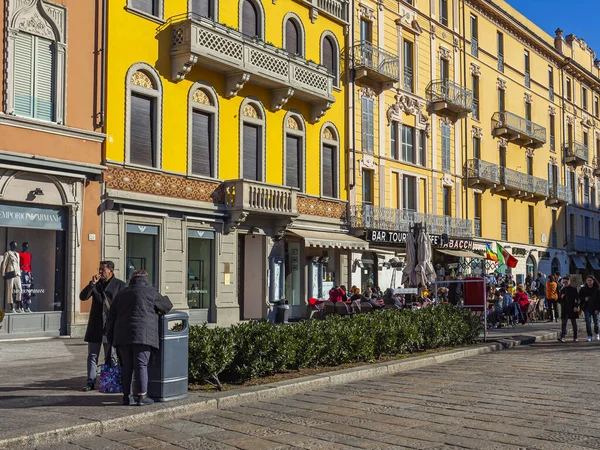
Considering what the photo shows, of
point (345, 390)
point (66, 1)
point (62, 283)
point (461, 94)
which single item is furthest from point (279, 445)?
point (461, 94)

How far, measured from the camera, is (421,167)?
110ft

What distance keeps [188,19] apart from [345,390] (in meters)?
14.0

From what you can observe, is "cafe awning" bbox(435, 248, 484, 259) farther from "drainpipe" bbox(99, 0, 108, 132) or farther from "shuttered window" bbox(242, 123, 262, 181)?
"drainpipe" bbox(99, 0, 108, 132)

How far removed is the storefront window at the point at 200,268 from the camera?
73.9 ft

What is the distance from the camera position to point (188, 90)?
22453 mm

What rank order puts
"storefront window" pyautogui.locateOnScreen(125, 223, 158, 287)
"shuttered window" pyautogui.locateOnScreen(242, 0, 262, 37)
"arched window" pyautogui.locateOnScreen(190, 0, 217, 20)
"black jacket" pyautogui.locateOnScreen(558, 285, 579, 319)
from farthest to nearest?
"shuttered window" pyautogui.locateOnScreen(242, 0, 262, 37) < "arched window" pyautogui.locateOnScreen(190, 0, 217, 20) < "storefront window" pyautogui.locateOnScreen(125, 223, 158, 287) < "black jacket" pyautogui.locateOnScreen(558, 285, 579, 319)

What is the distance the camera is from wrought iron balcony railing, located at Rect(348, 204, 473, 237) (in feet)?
95.7

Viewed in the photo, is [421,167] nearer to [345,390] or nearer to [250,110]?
[250,110]

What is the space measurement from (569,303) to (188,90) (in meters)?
12.3

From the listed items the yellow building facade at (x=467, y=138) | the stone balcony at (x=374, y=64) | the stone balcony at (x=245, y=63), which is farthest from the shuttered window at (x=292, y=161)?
the stone balcony at (x=374, y=64)

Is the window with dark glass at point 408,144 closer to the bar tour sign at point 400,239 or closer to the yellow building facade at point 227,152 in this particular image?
the bar tour sign at point 400,239

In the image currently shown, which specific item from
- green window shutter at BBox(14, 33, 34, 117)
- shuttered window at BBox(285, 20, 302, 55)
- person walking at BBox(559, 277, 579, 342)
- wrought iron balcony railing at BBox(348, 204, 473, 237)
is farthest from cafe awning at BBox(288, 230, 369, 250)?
green window shutter at BBox(14, 33, 34, 117)

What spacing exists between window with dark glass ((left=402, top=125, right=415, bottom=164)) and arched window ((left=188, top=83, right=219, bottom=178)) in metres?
11.7

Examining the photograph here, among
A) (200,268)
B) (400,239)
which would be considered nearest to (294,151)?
(200,268)
